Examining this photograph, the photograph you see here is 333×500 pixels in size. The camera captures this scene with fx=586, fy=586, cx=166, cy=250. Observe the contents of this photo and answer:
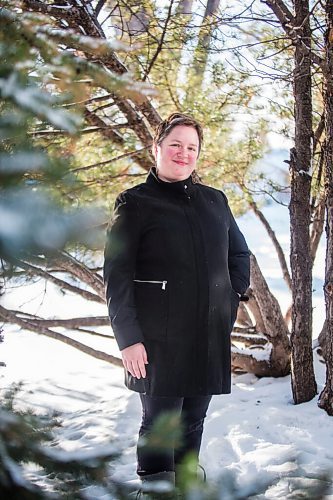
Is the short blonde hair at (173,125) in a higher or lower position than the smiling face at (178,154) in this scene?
higher

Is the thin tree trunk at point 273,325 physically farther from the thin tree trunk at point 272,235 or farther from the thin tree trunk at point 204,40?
the thin tree trunk at point 204,40

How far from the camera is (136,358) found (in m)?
1.73

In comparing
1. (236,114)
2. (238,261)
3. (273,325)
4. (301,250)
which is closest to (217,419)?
(273,325)

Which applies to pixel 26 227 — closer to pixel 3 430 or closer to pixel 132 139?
pixel 3 430

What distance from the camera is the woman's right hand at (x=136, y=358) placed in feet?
5.66

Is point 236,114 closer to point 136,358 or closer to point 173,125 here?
point 173,125

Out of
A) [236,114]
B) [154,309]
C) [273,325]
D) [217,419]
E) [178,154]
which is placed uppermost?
[236,114]

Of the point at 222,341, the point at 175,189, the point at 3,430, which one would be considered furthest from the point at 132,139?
the point at 3,430

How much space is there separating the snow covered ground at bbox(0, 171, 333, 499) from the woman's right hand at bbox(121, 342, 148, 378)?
29 cm

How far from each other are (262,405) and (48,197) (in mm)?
2556

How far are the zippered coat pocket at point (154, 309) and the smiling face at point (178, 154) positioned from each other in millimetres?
361

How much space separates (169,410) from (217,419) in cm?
120

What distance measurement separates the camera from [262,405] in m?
3.00

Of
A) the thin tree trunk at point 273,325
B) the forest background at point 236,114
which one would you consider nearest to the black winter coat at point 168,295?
the forest background at point 236,114
